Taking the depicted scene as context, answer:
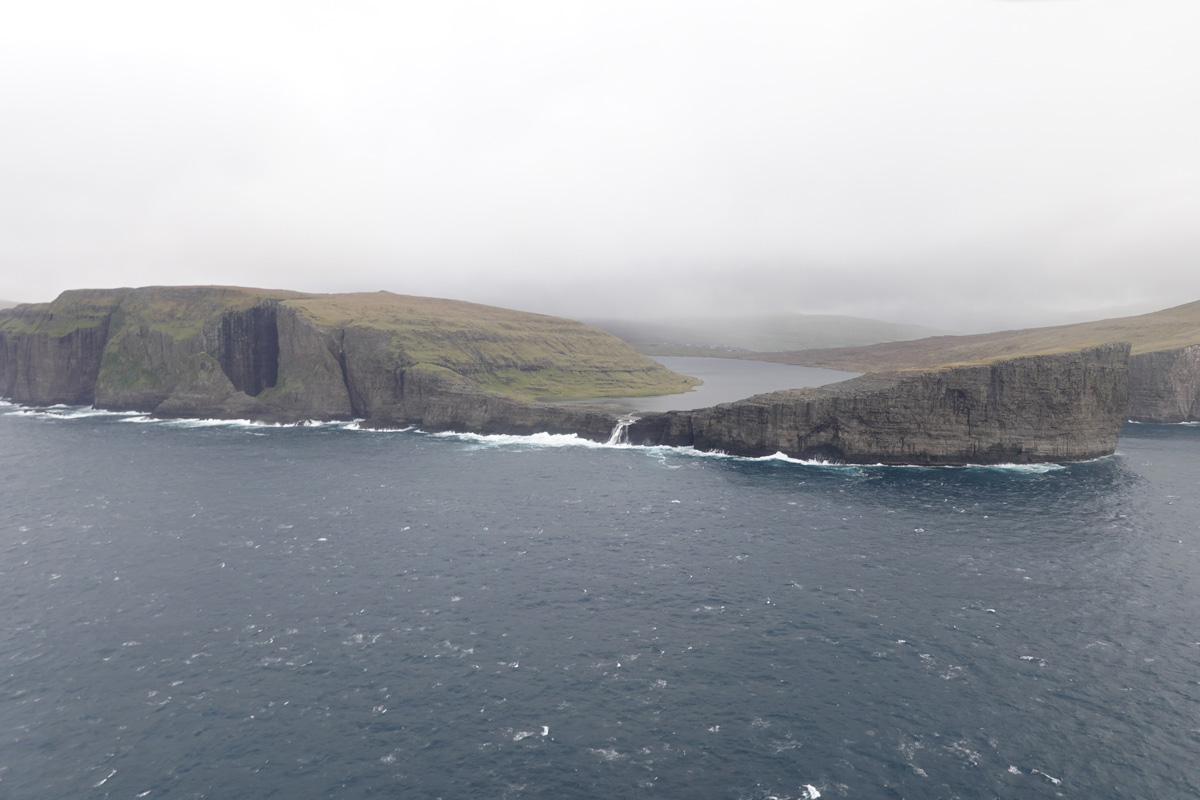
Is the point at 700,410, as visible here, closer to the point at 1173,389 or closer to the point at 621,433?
the point at 621,433

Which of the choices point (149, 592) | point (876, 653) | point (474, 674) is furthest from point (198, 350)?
point (876, 653)

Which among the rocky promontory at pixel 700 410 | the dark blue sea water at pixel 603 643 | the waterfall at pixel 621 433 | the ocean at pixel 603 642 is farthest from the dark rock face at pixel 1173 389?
the waterfall at pixel 621 433

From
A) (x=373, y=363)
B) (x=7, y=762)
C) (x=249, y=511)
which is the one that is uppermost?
(x=373, y=363)

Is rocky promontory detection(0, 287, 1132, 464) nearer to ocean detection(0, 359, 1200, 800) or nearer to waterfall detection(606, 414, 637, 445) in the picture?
waterfall detection(606, 414, 637, 445)

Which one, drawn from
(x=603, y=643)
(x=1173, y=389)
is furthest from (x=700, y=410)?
(x=1173, y=389)

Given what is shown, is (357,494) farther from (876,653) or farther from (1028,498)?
(1028,498)

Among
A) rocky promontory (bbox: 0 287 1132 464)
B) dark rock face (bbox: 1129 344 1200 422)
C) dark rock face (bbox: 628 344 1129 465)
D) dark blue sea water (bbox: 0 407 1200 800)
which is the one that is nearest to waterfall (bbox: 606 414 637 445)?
rocky promontory (bbox: 0 287 1132 464)
